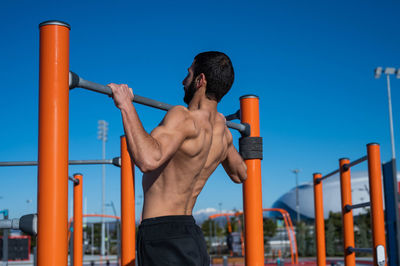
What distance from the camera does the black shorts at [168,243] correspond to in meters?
2.22

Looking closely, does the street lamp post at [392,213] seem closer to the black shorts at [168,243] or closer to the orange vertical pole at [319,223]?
the orange vertical pole at [319,223]

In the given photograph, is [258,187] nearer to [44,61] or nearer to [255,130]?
[255,130]

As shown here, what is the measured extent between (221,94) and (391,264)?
296 centimetres

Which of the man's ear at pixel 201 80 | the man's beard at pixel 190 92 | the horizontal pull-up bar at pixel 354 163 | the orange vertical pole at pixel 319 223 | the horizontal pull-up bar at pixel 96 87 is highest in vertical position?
the man's ear at pixel 201 80

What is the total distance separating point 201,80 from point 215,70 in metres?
0.09

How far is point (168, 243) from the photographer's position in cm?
224

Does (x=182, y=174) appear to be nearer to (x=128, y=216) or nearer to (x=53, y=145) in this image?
(x=53, y=145)

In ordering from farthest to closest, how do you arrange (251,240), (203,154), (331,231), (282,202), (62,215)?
(282,202)
(331,231)
(251,240)
(203,154)
(62,215)

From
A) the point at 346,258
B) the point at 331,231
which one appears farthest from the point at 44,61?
the point at 331,231

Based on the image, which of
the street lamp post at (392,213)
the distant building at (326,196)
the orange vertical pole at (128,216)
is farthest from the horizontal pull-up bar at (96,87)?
the distant building at (326,196)

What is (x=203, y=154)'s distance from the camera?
244cm

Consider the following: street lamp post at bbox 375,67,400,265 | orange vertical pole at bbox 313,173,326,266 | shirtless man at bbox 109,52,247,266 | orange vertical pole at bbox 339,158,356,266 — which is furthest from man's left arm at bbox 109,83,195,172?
orange vertical pole at bbox 313,173,326,266

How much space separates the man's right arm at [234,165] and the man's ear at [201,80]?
1.78ft

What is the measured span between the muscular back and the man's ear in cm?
15
